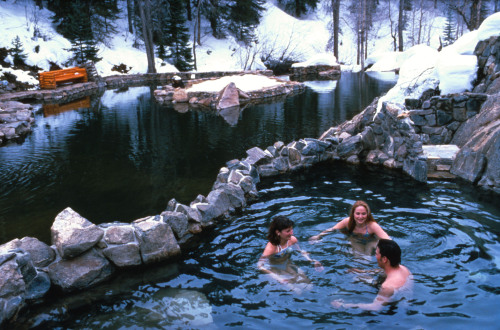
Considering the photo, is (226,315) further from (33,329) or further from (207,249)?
(33,329)

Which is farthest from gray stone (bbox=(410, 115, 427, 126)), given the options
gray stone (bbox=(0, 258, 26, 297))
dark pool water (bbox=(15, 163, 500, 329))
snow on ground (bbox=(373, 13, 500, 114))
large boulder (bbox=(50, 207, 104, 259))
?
gray stone (bbox=(0, 258, 26, 297))

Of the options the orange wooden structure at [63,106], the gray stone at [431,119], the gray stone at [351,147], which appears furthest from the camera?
the orange wooden structure at [63,106]

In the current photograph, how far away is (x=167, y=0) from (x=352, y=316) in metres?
38.6

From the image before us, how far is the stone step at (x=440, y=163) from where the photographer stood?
30.3 ft

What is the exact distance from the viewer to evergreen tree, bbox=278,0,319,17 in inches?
1929

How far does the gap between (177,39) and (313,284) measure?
112ft

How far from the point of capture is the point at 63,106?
21.6m

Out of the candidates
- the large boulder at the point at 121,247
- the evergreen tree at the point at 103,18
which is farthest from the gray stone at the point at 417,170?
the evergreen tree at the point at 103,18

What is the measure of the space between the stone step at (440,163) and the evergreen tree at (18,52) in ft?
86.9

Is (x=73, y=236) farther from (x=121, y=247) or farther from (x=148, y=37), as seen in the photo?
(x=148, y=37)

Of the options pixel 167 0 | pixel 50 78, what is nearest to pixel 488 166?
pixel 50 78

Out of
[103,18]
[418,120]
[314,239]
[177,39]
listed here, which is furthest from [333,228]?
[103,18]

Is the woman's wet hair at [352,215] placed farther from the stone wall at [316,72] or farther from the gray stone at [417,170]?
the stone wall at [316,72]

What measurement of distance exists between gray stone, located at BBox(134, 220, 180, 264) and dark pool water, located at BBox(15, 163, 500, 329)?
0.65ft
